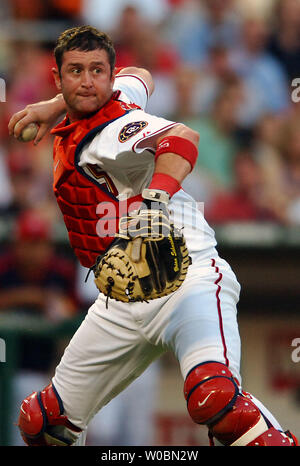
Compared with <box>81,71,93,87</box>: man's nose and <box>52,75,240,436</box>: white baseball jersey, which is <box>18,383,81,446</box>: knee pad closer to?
<box>52,75,240,436</box>: white baseball jersey

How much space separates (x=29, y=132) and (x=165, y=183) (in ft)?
3.12

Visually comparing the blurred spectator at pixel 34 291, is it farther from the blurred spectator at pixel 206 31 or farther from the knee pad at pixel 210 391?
the knee pad at pixel 210 391

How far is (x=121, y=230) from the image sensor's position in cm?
325

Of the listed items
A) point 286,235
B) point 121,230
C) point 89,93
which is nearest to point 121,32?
point 286,235

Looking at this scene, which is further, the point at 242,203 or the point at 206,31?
the point at 206,31

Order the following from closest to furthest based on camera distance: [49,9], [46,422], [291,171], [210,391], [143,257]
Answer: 1. [143,257]
2. [210,391]
3. [46,422]
4. [291,171]
5. [49,9]

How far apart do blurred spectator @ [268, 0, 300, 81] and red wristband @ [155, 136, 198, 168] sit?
16.2 feet

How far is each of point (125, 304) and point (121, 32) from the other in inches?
187

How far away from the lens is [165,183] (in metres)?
3.29

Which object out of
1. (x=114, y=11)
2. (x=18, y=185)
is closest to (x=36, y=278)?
(x=18, y=185)

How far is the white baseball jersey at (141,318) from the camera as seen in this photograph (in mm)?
3512

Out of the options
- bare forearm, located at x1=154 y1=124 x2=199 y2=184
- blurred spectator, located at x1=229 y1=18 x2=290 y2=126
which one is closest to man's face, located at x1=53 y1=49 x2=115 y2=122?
bare forearm, located at x1=154 y1=124 x2=199 y2=184

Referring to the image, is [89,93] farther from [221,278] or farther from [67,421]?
[67,421]

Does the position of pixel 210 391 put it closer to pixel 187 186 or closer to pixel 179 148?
pixel 179 148
